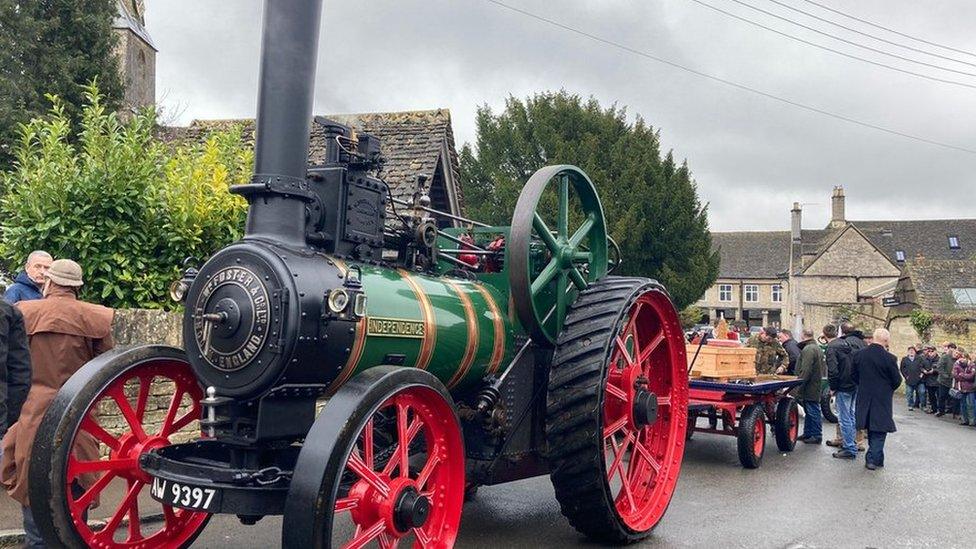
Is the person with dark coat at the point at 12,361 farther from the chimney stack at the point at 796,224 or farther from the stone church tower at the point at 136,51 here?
the chimney stack at the point at 796,224

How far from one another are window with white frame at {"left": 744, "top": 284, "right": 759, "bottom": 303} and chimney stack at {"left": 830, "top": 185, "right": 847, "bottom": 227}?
22.0 ft

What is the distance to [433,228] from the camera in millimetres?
4867

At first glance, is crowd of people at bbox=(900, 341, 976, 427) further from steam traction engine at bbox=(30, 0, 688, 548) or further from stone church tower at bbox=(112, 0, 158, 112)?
stone church tower at bbox=(112, 0, 158, 112)

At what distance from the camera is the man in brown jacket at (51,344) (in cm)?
472

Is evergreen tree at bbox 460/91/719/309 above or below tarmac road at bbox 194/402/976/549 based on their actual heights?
above

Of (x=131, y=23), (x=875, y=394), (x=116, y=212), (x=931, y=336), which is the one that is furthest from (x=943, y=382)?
(x=131, y=23)

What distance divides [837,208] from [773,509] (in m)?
55.0

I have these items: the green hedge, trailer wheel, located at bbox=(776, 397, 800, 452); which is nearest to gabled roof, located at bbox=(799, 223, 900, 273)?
trailer wheel, located at bbox=(776, 397, 800, 452)

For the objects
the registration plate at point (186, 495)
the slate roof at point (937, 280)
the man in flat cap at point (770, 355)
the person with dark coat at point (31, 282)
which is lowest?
the registration plate at point (186, 495)

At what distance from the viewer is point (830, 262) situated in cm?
4862

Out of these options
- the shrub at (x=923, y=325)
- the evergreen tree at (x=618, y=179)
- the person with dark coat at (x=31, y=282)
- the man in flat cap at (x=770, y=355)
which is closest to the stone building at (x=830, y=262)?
the shrub at (x=923, y=325)

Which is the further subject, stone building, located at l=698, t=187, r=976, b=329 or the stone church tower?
stone building, located at l=698, t=187, r=976, b=329

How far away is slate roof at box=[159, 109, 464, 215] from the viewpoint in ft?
38.9

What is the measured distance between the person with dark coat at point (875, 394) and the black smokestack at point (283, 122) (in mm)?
7231
